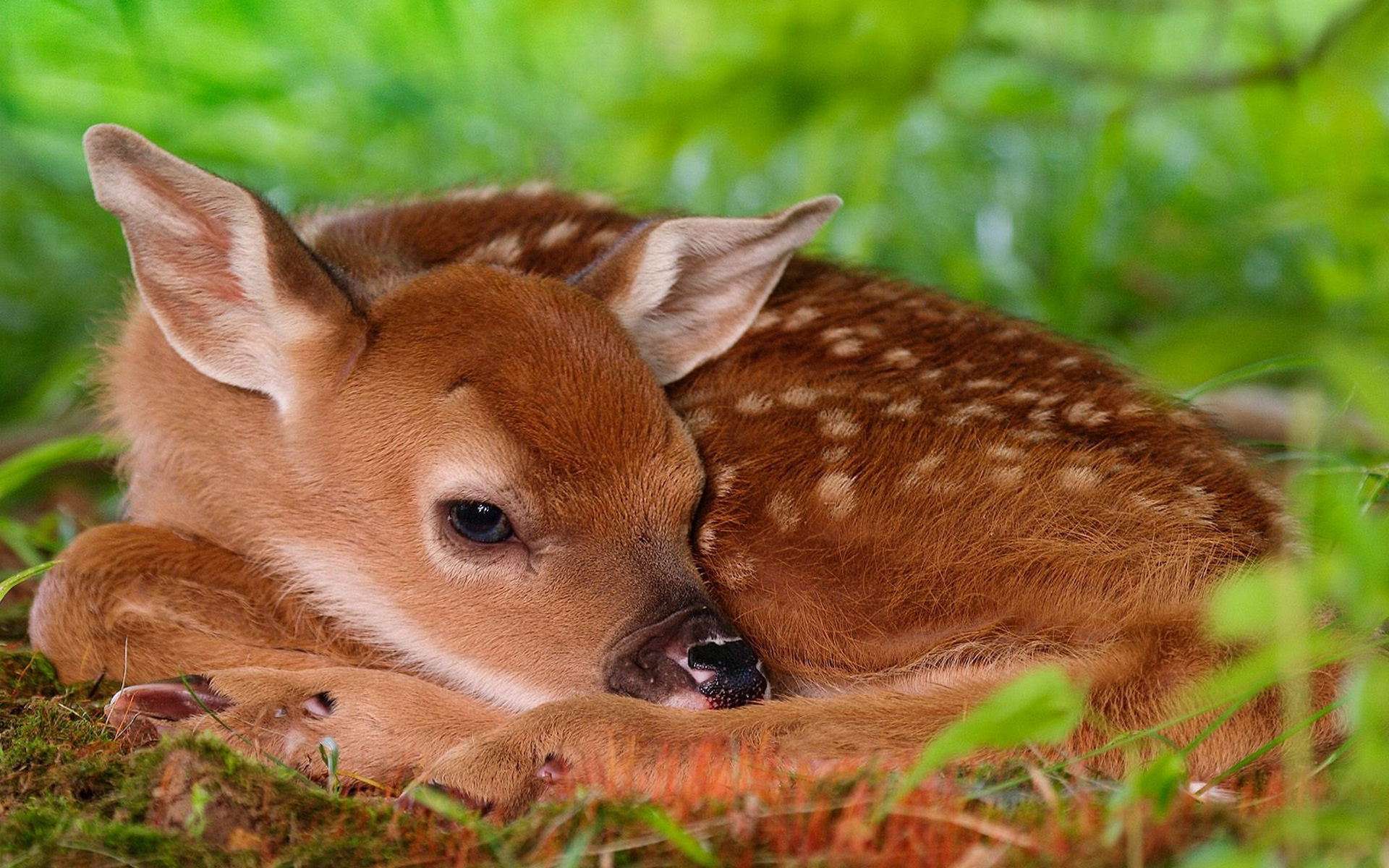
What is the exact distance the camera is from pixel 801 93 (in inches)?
176

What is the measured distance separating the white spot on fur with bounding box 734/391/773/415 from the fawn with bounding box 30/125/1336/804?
0.4 inches

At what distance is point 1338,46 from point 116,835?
4213 millimetres

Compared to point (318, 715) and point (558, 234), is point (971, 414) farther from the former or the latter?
point (318, 715)

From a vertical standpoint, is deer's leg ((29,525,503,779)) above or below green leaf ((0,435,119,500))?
above

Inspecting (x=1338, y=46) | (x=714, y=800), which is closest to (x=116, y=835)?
(x=714, y=800)

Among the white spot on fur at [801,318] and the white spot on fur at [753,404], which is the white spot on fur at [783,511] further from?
the white spot on fur at [801,318]

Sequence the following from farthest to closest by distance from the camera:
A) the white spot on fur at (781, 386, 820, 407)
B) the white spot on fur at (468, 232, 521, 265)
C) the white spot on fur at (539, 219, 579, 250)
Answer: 1. the white spot on fur at (539, 219, 579, 250)
2. the white spot on fur at (468, 232, 521, 265)
3. the white spot on fur at (781, 386, 820, 407)

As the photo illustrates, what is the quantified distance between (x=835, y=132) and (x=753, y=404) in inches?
99.8

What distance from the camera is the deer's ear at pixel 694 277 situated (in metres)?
3.21

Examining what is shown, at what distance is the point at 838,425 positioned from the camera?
2.88 meters

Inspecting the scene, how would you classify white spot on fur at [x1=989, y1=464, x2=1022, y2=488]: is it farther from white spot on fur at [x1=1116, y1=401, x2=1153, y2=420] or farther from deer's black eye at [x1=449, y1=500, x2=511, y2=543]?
deer's black eye at [x1=449, y1=500, x2=511, y2=543]

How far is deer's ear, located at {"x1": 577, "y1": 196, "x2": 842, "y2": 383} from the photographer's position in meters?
3.21

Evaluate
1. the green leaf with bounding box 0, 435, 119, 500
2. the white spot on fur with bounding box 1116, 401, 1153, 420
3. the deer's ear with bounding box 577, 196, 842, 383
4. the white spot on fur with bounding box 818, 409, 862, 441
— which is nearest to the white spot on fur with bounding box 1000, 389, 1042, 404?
the white spot on fur with bounding box 1116, 401, 1153, 420

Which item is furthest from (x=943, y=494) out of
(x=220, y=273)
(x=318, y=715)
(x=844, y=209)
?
(x=844, y=209)
